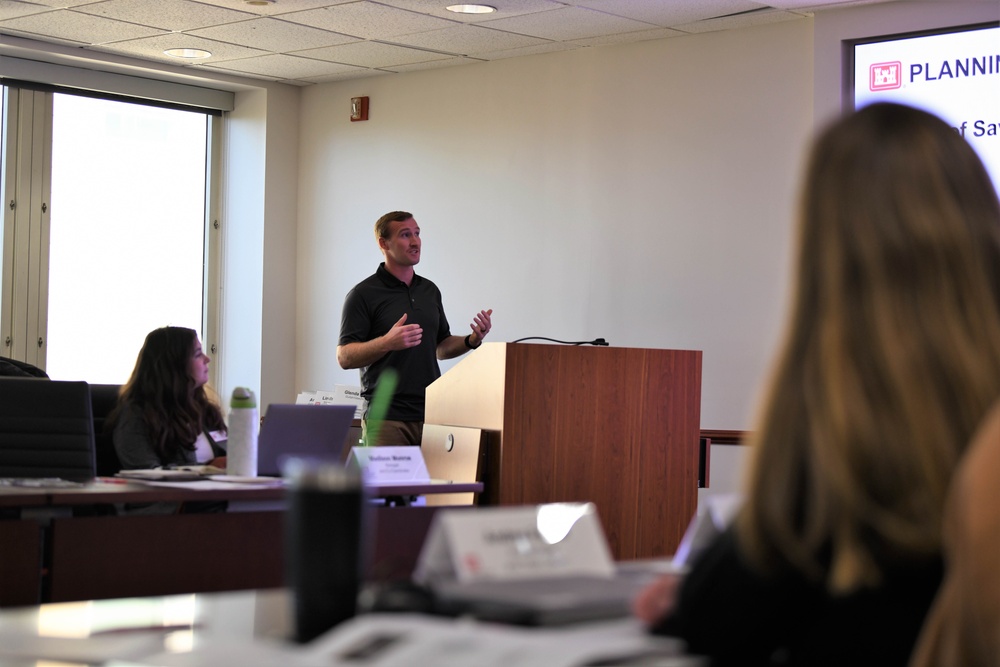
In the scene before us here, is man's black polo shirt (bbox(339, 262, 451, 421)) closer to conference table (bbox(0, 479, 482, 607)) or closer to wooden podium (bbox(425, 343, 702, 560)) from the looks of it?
wooden podium (bbox(425, 343, 702, 560))

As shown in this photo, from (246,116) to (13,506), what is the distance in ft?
17.7

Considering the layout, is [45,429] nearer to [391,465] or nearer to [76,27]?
[391,465]

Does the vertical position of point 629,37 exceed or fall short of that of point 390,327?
it exceeds it

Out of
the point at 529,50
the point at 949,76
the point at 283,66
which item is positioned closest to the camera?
the point at 949,76

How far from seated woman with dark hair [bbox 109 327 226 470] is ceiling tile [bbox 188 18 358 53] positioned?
109 inches

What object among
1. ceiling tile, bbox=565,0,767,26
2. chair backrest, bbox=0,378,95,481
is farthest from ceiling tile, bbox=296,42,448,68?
chair backrest, bbox=0,378,95,481

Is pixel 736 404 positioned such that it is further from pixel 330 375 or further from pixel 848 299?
pixel 848 299

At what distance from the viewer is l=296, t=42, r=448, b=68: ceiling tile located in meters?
6.93

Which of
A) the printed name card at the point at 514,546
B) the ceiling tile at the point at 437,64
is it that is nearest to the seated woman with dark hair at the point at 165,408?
the printed name card at the point at 514,546

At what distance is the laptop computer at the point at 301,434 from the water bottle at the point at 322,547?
231cm

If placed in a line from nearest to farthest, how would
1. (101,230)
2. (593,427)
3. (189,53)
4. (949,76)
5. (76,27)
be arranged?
1. (593,427)
2. (949,76)
3. (76,27)
4. (189,53)
5. (101,230)

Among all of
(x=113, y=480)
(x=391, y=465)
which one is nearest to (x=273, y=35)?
(x=391, y=465)

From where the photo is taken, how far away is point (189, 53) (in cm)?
718

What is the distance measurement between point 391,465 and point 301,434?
0.31 meters
